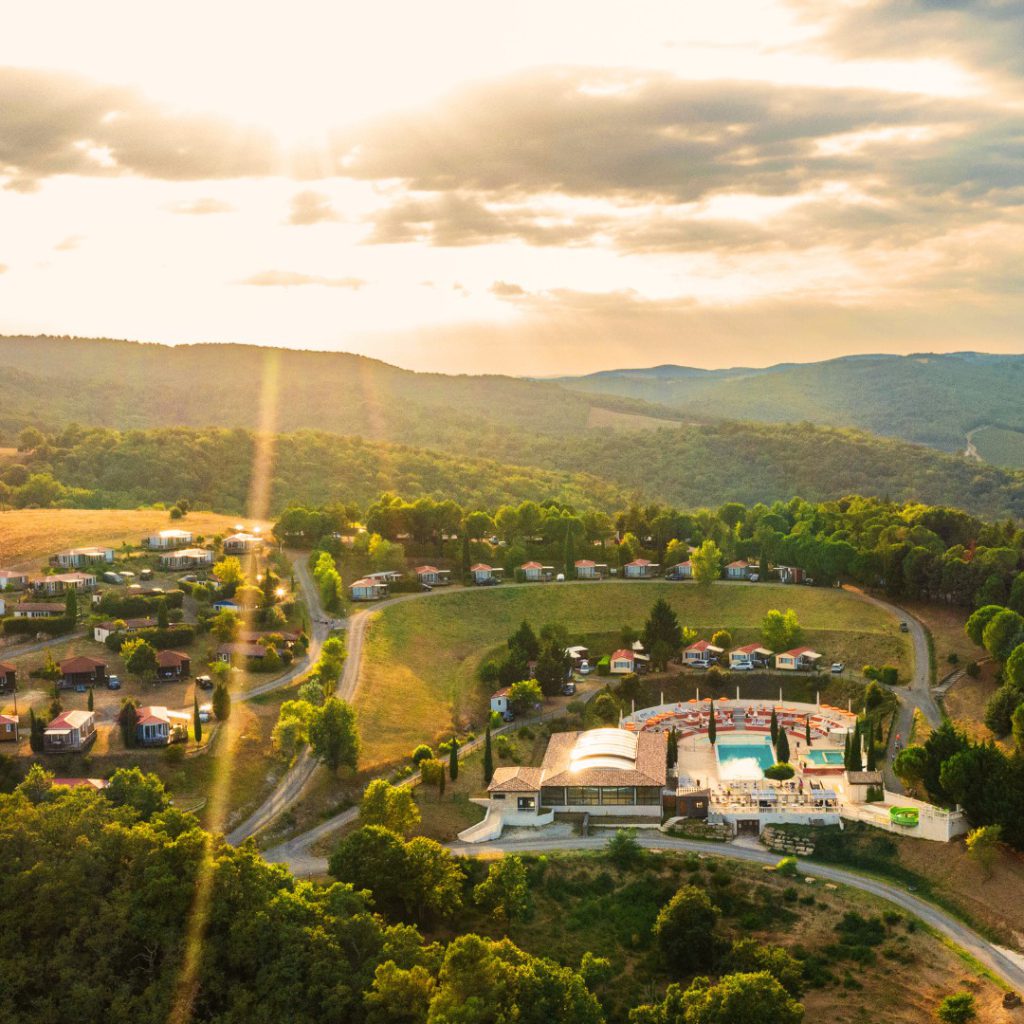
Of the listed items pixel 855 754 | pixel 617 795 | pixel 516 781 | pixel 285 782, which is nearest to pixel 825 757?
pixel 855 754

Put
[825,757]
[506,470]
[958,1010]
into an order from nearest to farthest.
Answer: [958,1010]
[825,757]
[506,470]

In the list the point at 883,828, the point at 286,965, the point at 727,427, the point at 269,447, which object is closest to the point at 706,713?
the point at 883,828

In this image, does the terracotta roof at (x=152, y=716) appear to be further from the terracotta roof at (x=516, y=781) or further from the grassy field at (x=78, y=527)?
the grassy field at (x=78, y=527)

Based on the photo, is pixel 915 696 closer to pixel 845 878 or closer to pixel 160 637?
pixel 845 878

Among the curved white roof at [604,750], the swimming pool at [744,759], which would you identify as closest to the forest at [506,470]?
the curved white roof at [604,750]

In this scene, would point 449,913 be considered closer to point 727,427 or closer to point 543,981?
point 543,981

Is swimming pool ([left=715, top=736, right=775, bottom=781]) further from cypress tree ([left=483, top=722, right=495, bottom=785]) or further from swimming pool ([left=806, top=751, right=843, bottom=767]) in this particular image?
cypress tree ([left=483, top=722, right=495, bottom=785])

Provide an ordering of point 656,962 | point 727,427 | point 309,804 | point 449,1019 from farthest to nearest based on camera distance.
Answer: point 727,427, point 309,804, point 656,962, point 449,1019

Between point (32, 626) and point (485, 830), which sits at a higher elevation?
point (32, 626)
